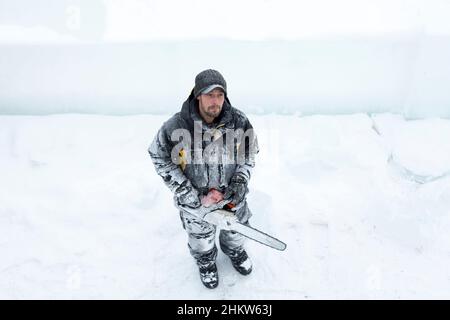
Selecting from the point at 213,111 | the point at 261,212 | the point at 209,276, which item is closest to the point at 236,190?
the point at 213,111

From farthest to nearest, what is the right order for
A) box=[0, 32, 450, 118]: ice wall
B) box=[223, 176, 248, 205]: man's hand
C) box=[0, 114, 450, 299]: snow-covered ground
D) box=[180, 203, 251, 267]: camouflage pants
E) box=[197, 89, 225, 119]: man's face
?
1. box=[0, 32, 450, 118]: ice wall
2. box=[0, 114, 450, 299]: snow-covered ground
3. box=[180, 203, 251, 267]: camouflage pants
4. box=[223, 176, 248, 205]: man's hand
5. box=[197, 89, 225, 119]: man's face

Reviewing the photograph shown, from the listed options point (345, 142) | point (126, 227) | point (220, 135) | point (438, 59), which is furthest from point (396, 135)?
point (126, 227)

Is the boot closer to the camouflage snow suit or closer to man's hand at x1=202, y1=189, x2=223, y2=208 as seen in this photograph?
Answer: the camouflage snow suit

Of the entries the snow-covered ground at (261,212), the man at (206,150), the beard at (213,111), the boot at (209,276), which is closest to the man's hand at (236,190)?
the man at (206,150)

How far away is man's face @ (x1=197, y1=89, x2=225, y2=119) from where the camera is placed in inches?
78.7

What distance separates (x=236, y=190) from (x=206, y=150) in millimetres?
324

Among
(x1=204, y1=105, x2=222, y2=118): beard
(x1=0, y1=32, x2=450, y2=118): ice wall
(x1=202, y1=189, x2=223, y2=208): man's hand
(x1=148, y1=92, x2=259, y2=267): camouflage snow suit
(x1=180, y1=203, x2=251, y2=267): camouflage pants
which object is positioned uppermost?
(x1=0, y1=32, x2=450, y2=118): ice wall

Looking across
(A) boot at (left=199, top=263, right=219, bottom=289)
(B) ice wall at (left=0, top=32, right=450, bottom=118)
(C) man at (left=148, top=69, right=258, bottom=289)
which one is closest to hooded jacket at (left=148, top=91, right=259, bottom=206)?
(C) man at (left=148, top=69, right=258, bottom=289)

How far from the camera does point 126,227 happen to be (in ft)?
11.2

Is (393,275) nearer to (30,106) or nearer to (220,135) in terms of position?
(220,135)

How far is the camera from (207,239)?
103 inches

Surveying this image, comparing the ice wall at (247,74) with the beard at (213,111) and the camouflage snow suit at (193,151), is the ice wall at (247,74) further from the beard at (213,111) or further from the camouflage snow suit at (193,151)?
the beard at (213,111)

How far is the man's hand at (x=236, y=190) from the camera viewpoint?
225cm

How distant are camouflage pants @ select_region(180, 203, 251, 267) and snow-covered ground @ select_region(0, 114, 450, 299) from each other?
29cm
